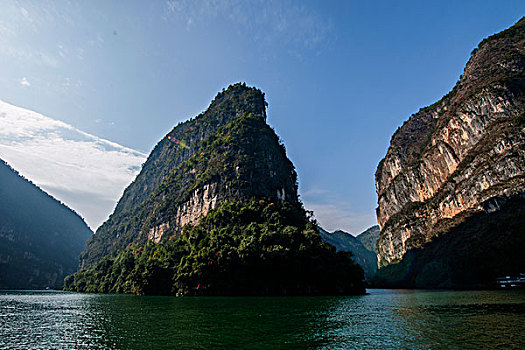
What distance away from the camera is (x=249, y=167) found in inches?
4304

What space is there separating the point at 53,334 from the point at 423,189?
159435 millimetres

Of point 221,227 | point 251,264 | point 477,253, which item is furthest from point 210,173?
point 477,253

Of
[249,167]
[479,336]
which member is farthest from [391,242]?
[479,336]

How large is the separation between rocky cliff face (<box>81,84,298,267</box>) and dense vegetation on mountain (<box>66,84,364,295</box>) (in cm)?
46

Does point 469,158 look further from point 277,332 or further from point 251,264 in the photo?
point 277,332

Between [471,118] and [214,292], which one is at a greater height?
[471,118]

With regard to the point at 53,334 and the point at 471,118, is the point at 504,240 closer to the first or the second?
the point at 471,118

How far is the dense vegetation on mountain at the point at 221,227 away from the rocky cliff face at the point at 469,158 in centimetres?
5670

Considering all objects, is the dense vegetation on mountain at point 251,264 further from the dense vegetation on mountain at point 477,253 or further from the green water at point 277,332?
the green water at point 277,332

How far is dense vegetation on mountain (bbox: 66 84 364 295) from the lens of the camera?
6781cm

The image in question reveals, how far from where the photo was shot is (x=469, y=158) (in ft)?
370

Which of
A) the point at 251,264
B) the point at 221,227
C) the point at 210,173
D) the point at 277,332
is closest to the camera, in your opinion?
the point at 277,332

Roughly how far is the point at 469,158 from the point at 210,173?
9740 cm

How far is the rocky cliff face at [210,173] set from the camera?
108438 mm
